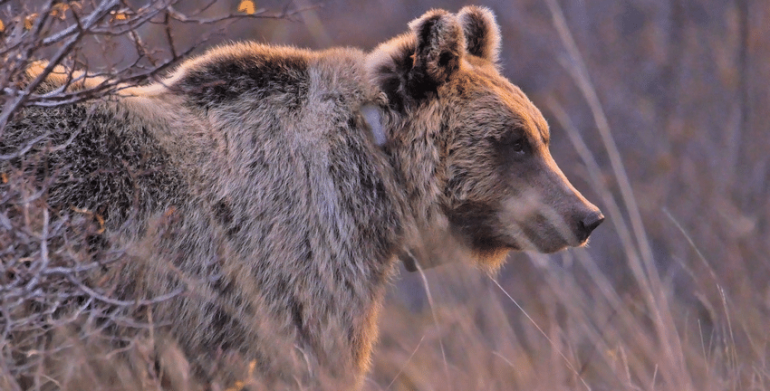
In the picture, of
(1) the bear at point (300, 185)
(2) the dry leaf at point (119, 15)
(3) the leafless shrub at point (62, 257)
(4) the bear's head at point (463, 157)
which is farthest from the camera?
(4) the bear's head at point (463, 157)

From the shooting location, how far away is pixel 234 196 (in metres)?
2.95

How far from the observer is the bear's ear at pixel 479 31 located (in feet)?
12.3

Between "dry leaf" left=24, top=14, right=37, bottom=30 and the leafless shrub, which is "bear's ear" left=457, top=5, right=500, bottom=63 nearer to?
the leafless shrub

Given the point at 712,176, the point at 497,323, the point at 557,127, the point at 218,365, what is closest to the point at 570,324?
the point at 497,323

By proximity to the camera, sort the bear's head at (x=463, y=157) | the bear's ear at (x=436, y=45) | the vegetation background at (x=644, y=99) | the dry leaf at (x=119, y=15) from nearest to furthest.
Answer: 1. the dry leaf at (x=119, y=15)
2. the bear's ear at (x=436, y=45)
3. the bear's head at (x=463, y=157)
4. the vegetation background at (x=644, y=99)

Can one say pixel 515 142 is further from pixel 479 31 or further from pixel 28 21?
pixel 28 21

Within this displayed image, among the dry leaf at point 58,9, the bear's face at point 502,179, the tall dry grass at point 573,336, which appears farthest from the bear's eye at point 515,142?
the dry leaf at point 58,9

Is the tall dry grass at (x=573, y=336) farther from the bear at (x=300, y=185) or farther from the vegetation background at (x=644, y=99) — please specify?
the vegetation background at (x=644, y=99)

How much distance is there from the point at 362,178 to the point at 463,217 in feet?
1.70

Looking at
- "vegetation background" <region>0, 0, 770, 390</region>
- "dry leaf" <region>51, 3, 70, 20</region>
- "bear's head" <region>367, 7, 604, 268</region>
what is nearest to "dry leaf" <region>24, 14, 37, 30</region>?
"dry leaf" <region>51, 3, 70, 20</region>

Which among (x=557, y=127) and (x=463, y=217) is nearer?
(x=463, y=217)

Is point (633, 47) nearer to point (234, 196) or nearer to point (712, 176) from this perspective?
point (712, 176)

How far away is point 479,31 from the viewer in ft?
12.4

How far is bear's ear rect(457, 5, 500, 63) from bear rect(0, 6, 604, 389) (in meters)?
0.34
